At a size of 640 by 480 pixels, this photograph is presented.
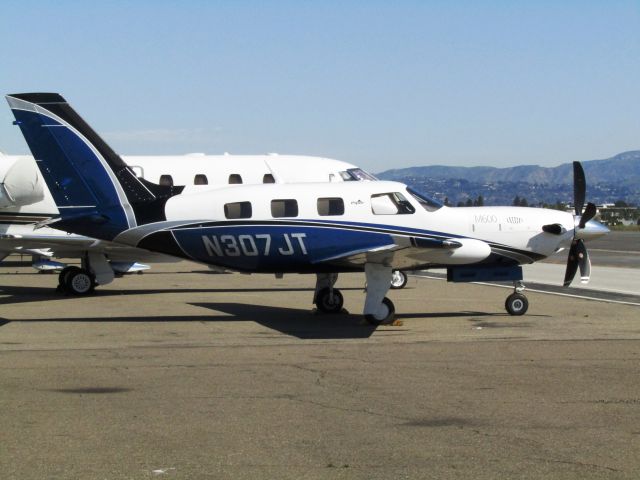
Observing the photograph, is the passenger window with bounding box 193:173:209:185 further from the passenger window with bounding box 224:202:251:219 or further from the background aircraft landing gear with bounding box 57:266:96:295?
the passenger window with bounding box 224:202:251:219

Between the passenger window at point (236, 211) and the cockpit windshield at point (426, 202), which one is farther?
the cockpit windshield at point (426, 202)

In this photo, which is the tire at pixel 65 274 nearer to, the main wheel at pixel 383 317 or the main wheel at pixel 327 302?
the main wheel at pixel 327 302

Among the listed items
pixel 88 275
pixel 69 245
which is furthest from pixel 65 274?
pixel 69 245

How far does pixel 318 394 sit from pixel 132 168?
16231mm

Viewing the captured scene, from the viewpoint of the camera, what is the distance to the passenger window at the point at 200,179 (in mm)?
26328

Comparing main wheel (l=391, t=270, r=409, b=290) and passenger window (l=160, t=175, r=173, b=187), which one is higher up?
passenger window (l=160, t=175, r=173, b=187)

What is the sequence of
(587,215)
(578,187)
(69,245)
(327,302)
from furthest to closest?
1. (69,245)
2. (327,302)
3. (578,187)
4. (587,215)

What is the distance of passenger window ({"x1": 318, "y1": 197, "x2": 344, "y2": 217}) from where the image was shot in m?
17.5

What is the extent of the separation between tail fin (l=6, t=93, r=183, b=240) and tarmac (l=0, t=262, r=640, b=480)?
1.97m

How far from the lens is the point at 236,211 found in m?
17.5

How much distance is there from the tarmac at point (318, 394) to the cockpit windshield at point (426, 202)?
7.02ft

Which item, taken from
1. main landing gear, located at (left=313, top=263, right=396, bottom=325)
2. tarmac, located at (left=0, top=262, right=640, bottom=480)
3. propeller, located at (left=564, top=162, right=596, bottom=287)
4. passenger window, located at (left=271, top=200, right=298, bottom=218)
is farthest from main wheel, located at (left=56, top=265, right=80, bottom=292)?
propeller, located at (left=564, top=162, right=596, bottom=287)

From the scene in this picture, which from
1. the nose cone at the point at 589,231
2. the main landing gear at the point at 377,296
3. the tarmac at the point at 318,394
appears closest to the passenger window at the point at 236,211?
the tarmac at the point at 318,394

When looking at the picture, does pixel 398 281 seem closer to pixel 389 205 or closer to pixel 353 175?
pixel 353 175
